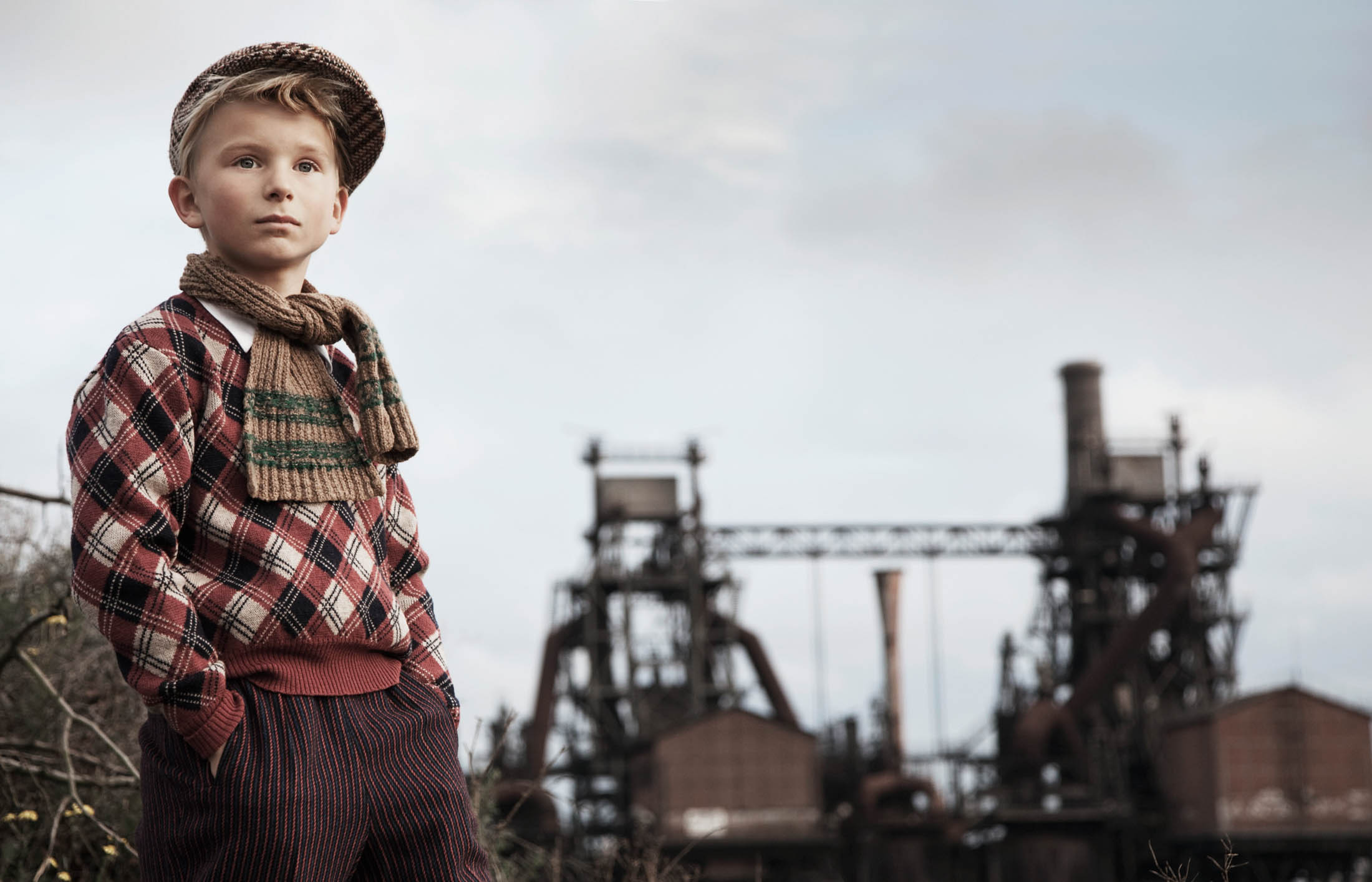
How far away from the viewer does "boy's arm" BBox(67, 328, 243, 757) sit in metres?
2.23

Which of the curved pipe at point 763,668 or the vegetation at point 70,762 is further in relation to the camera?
the curved pipe at point 763,668

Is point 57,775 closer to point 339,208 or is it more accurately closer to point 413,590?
point 413,590

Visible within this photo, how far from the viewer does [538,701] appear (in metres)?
28.8

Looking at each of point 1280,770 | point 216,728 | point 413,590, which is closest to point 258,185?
point 413,590

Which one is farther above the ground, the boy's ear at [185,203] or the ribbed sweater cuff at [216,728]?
the boy's ear at [185,203]

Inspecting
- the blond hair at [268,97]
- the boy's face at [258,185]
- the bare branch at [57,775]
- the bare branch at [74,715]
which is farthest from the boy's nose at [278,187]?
the bare branch at [57,775]

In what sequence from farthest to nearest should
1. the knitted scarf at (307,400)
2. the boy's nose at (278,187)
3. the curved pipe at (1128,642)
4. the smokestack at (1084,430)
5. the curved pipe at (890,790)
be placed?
the smokestack at (1084,430), the curved pipe at (1128,642), the curved pipe at (890,790), the boy's nose at (278,187), the knitted scarf at (307,400)

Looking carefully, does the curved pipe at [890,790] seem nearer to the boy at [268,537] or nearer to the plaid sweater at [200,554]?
the boy at [268,537]

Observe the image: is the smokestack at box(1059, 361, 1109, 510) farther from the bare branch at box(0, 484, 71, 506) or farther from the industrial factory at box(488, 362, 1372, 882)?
the bare branch at box(0, 484, 71, 506)

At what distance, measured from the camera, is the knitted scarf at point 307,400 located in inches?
98.0

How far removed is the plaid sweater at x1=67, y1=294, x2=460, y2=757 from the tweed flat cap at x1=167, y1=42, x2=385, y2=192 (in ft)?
1.17

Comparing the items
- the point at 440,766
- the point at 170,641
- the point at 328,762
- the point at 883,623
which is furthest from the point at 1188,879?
the point at 883,623

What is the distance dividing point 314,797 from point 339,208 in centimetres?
109

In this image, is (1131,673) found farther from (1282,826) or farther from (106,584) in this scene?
(106,584)
